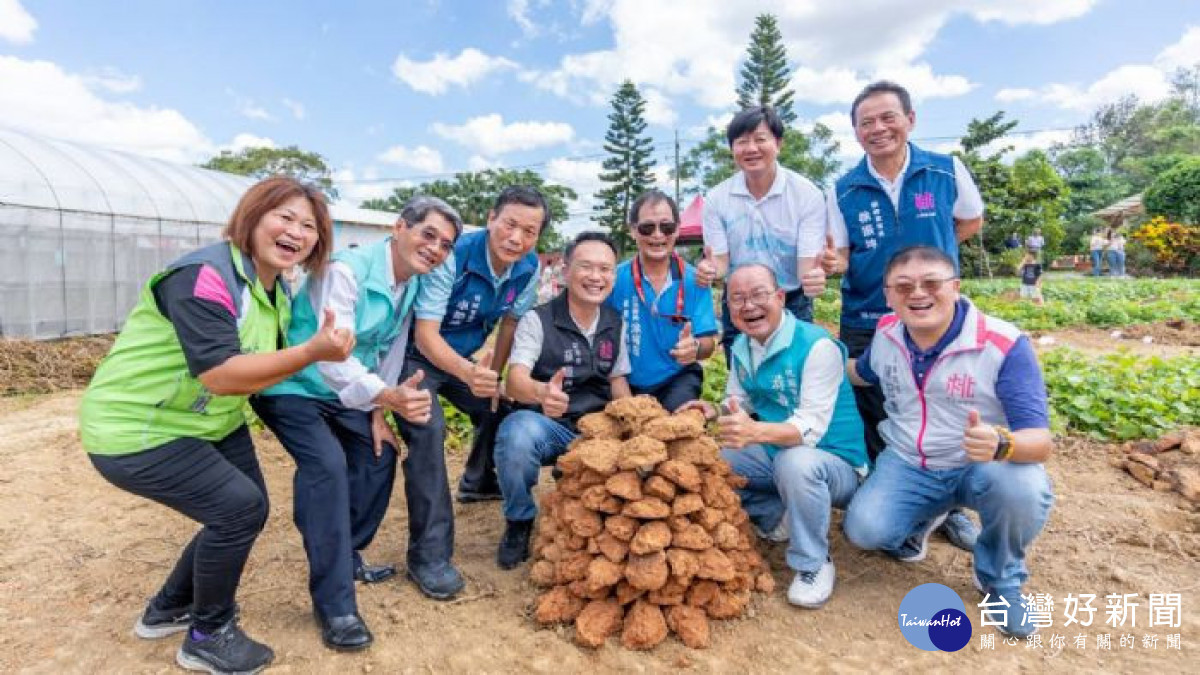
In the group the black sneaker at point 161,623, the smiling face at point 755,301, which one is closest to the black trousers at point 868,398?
the smiling face at point 755,301

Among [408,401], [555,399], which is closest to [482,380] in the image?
[555,399]

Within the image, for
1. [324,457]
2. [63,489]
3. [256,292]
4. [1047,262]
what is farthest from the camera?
[1047,262]

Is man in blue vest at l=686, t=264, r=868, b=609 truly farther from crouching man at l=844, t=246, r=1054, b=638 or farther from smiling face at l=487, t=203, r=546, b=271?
smiling face at l=487, t=203, r=546, b=271

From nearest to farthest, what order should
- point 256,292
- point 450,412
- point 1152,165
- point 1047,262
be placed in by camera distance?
1. point 256,292
2. point 450,412
3. point 1047,262
4. point 1152,165

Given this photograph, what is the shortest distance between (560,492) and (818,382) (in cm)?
119

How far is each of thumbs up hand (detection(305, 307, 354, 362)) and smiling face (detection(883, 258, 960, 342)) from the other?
201cm

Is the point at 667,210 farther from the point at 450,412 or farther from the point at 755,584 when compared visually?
the point at 450,412

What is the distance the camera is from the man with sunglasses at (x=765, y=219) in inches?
127

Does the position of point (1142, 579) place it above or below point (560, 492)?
below

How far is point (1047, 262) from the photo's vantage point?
27.4 m

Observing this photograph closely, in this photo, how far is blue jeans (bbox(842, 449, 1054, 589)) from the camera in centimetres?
241

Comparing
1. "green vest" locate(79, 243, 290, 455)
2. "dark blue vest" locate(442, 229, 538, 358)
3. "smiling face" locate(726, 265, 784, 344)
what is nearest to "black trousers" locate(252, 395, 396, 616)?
"green vest" locate(79, 243, 290, 455)

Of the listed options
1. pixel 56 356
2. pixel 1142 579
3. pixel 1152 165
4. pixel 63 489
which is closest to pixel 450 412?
pixel 63 489
